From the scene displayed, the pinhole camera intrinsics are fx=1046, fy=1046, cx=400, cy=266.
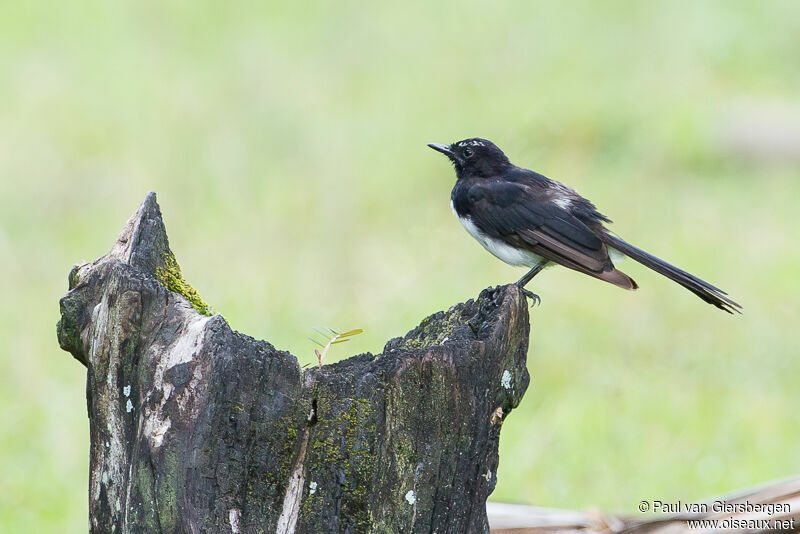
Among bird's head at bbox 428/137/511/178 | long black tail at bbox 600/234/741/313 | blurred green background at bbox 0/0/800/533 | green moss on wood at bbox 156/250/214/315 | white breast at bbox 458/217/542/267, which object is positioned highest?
blurred green background at bbox 0/0/800/533

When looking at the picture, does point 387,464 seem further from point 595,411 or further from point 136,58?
point 136,58

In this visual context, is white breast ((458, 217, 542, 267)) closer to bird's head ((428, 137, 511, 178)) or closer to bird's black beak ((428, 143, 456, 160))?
bird's head ((428, 137, 511, 178))

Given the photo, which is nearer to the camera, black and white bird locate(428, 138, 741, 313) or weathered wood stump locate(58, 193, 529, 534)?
weathered wood stump locate(58, 193, 529, 534)

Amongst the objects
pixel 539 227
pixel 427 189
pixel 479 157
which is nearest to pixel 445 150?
pixel 479 157

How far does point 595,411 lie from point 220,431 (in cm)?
488

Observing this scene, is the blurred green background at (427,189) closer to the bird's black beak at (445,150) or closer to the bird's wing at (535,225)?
the bird's wing at (535,225)

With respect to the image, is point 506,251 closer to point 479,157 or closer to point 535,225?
point 535,225

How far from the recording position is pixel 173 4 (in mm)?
16828

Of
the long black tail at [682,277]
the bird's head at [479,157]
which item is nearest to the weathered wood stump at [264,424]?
the long black tail at [682,277]

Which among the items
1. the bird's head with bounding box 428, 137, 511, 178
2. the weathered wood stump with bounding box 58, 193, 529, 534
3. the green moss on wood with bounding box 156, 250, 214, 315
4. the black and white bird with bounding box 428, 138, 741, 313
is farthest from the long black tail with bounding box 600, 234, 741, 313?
the green moss on wood with bounding box 156, 250, 214, 315

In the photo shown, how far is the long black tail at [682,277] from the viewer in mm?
4379

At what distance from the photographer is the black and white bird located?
4.80 meters

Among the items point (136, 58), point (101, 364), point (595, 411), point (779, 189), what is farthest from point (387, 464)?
point (136, 58)

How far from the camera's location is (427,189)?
450 inches
